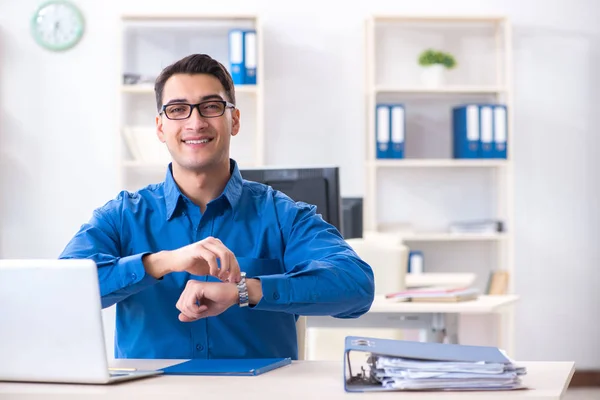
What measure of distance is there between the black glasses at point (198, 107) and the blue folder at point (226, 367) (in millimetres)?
611

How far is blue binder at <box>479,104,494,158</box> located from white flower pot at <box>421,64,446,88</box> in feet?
0.92

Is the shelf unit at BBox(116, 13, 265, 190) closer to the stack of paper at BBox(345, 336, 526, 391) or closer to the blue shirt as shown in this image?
the blue shirt

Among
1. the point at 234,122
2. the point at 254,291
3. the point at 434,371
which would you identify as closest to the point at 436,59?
the point at 234,122

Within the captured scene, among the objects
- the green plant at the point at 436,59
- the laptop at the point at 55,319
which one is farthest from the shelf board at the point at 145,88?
the laptop at the point at 55,319

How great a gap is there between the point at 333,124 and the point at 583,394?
2.06 metres

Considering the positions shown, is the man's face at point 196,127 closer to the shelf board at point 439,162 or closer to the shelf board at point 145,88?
the shelf board at point 145,88

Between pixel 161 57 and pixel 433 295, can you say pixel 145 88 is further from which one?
pixel 433 295

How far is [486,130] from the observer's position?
506cm

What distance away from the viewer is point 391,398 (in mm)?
1364

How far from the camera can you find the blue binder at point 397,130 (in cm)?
499

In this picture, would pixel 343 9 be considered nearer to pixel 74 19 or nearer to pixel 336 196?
pixel 74 19

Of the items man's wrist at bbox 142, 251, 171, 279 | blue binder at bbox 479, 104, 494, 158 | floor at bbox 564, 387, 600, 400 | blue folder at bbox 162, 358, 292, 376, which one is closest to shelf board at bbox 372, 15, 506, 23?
blue binder at bbox 479, 104, 494, 158

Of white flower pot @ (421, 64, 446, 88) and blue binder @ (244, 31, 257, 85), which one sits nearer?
blue binder @ (244, 31, 257, 85)

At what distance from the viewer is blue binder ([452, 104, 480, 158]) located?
16.5 ft
